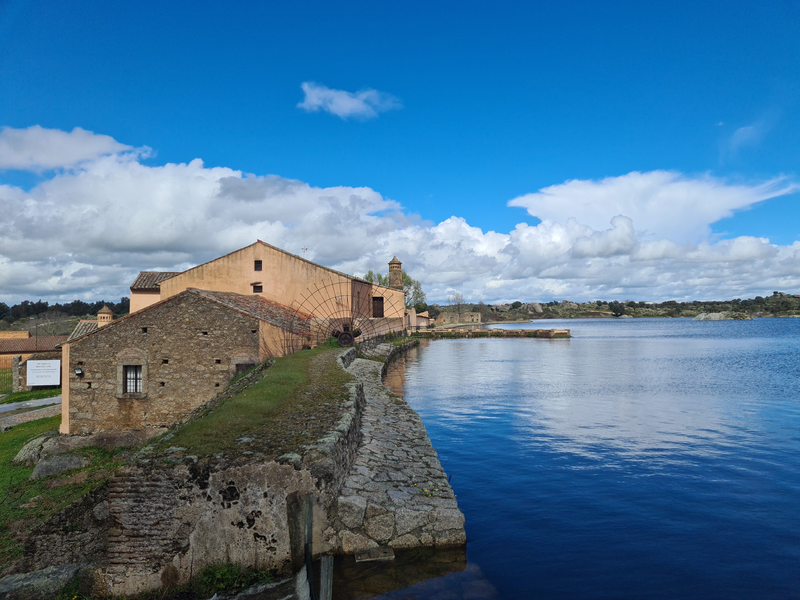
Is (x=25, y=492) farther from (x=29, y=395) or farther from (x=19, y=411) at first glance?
(x=29, y=395)

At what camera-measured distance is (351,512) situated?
22.2 ft

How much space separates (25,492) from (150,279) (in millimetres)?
23087

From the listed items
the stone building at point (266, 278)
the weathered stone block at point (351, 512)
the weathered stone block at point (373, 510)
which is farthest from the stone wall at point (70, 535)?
the stone building at point (266, 278)

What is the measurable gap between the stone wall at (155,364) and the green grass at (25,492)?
1438 mm

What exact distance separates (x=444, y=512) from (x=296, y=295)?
22582mm

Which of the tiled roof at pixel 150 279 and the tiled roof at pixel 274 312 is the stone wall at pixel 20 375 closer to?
the tiled roof at pixel 150 279

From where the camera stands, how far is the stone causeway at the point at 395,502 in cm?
678

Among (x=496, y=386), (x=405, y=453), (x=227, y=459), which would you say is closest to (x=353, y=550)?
(x=227, y=459)

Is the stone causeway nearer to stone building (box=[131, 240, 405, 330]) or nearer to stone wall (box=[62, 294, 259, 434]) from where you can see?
stone wall (box=[62, 294, 259, 434])

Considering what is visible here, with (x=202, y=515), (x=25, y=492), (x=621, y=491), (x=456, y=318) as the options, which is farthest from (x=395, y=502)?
(x=456, y=318)

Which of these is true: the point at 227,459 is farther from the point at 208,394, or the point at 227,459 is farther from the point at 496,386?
the point at 496,386

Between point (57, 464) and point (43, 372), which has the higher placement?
point (43, 372)

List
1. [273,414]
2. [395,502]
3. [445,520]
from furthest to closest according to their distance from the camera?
[273,414] → [395,502] → [445,520]

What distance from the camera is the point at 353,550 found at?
21.8 ft
